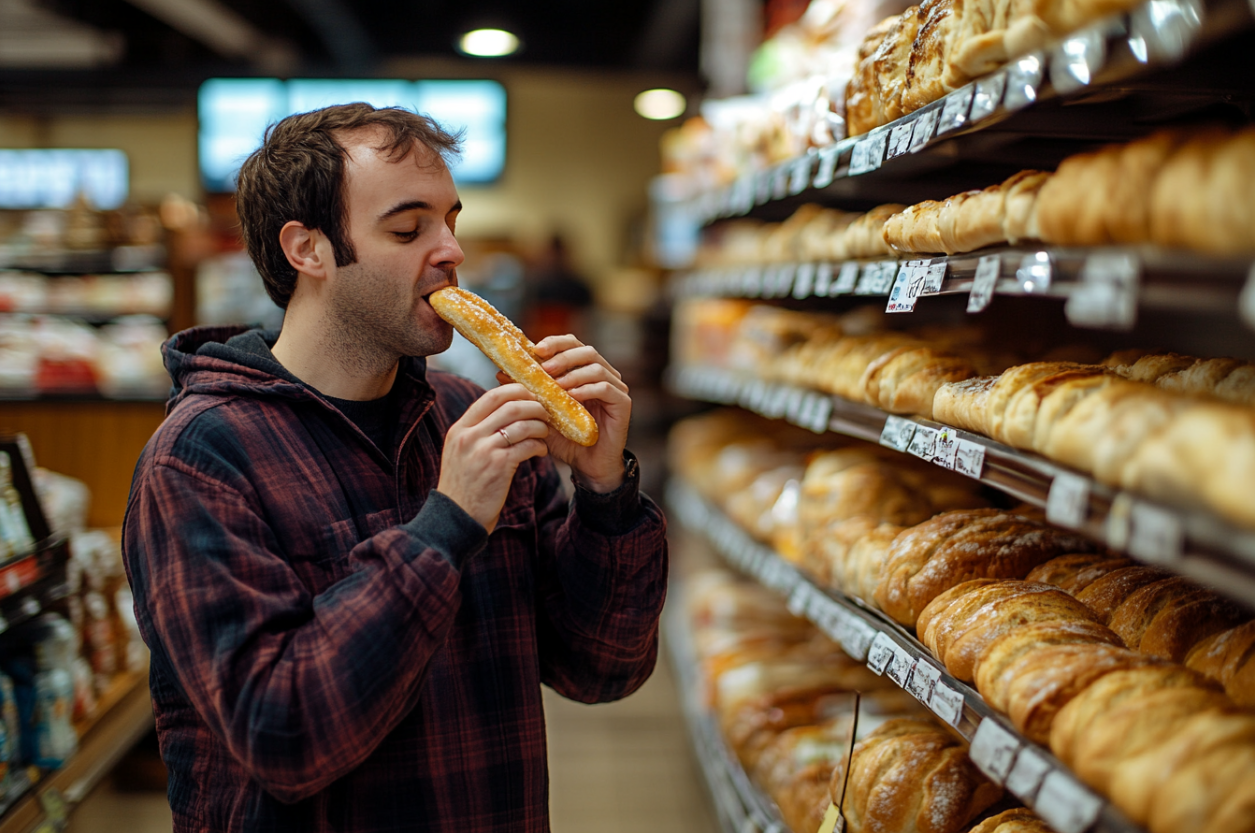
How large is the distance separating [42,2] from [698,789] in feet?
26.3

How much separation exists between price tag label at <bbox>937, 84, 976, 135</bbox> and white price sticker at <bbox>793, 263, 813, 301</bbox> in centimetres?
79

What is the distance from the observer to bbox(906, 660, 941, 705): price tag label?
164 centimetres

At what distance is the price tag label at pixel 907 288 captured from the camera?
69.6 inches

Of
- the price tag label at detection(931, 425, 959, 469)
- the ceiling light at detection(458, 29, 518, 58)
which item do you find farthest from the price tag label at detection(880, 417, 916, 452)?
the ceiling light at detection(458, 29, 518, 58)

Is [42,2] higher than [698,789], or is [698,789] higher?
[42,2]

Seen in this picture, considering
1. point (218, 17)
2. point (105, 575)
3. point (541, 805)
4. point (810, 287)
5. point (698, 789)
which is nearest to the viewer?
point (541, 805)

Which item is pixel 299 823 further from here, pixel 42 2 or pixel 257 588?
pixel 42 2

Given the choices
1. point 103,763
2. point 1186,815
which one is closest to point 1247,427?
point 1186,815

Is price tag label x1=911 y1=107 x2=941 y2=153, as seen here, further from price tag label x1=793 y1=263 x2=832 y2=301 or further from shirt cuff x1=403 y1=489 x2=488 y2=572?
shirt cuff x1=403 y1=489 x2=488 y2=572

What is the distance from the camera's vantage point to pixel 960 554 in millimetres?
1860

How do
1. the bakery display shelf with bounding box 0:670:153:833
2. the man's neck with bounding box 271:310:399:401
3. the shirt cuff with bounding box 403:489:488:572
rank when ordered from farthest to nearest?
the bakery display shelf with bounding box 0:670:153:833 < the man's neck with bounding box 271:310:399:401 < the shirt cuff with bounding box 403:489:488:572

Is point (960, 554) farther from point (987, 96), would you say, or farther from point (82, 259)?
point (82, 259)

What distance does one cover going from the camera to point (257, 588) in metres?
1.36

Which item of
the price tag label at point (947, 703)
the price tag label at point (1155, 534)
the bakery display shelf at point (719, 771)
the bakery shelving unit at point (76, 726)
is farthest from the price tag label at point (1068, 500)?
the bakery shelving unit at point (76, 726)
